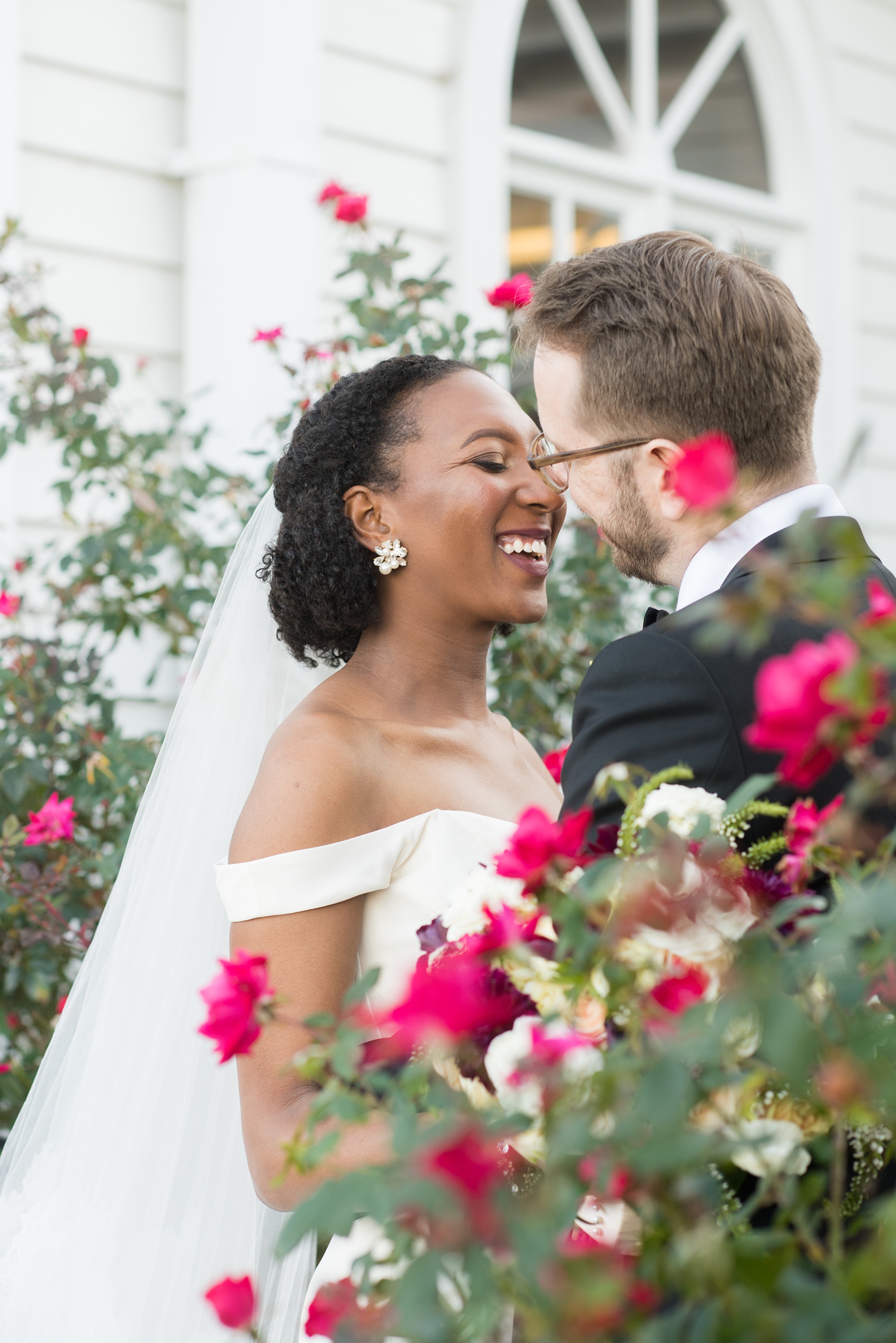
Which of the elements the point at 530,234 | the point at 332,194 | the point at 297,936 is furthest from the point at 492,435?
the point at 530,234

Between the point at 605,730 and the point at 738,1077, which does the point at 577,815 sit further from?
the point at 605,730

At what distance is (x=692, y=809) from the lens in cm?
111

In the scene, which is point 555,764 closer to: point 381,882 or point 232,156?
point 381,882

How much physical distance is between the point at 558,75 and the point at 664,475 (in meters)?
4.05

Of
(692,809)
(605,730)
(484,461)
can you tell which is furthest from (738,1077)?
(484,461)

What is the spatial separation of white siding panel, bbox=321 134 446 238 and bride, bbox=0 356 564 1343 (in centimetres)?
229

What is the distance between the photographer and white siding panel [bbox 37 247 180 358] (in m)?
3.96

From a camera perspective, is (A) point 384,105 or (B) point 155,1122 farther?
(A) point 384,105

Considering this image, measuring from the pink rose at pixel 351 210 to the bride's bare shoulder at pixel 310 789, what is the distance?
5.13ft

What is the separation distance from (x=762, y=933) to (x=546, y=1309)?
286 millimetres

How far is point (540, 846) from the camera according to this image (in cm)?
95

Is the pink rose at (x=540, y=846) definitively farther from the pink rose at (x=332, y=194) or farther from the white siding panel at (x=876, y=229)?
the white siding panel at (x=876, y=229)

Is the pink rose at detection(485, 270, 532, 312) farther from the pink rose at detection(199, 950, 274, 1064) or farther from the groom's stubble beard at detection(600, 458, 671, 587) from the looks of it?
the pink rose at detection(199, 950, 274, 1064)

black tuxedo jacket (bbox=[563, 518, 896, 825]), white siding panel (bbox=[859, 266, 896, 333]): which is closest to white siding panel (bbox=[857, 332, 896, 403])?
white siding panel (bbox=[859, 266, 896, 333])
